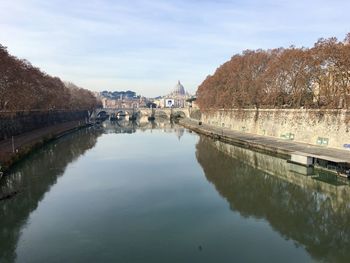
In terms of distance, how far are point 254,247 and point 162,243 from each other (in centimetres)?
369

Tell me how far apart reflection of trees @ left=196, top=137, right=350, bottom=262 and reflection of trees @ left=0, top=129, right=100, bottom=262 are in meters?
11.0

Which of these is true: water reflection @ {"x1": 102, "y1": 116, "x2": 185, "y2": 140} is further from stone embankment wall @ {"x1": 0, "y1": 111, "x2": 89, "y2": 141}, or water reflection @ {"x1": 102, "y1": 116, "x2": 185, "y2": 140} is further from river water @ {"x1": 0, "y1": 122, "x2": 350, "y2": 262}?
river water @ {"x1": 0, "y1": 122, "x2": 350, "y2": 262}

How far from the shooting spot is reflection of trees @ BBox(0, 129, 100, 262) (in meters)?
15.1

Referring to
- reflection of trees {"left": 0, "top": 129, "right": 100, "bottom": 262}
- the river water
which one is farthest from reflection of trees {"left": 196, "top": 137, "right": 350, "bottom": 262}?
reflection of trees {"left": 0, "top": 129, "right": 100, "bottom": 262}

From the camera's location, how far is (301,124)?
38969 millimetres

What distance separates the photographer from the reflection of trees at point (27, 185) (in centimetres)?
1510

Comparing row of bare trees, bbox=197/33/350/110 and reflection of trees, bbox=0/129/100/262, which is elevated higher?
row of bare trees, bbox=197/33/350/110

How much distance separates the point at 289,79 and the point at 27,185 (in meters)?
31.5

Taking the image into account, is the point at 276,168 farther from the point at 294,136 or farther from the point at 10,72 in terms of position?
the point at 10,72

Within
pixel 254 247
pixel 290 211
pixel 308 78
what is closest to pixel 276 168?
pixel 290 211

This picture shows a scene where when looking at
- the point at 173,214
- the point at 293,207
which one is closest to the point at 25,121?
the point at 173,214

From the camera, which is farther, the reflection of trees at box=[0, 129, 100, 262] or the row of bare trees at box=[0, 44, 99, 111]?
the row of bare trees at box=[0, 44, 99, 111]

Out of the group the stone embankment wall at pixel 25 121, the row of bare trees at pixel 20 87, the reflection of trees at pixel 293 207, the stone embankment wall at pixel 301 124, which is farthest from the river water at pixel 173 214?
the row of bare trees at pixel 20 87

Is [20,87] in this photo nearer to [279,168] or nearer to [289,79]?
[279,168]
